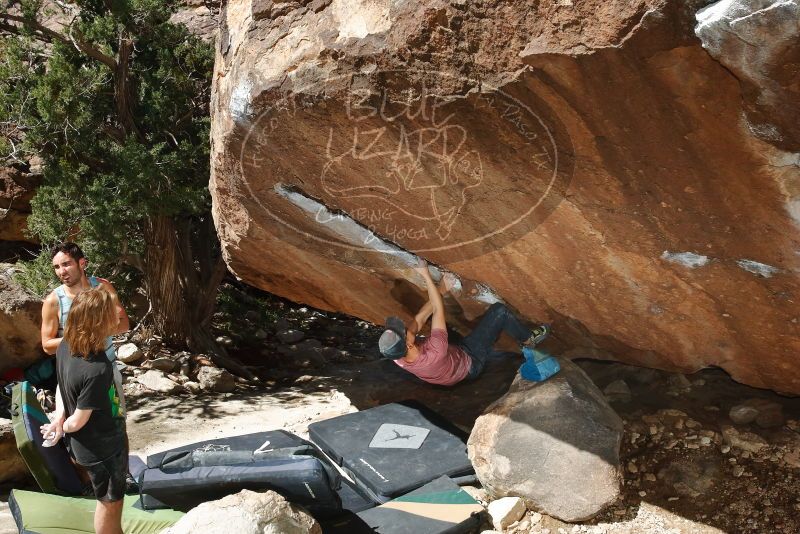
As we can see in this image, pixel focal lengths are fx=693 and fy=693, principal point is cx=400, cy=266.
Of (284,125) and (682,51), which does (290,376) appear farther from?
(682,51)

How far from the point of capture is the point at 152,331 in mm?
7855

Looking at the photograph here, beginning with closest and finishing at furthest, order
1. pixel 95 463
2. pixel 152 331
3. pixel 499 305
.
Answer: pixel 95 463, pixel 499 305, pixel 152 331

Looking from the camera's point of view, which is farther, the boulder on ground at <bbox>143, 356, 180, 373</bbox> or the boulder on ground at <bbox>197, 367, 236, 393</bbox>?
the boulder on ground at <bbox>143, 356, 180, 373</bbox>

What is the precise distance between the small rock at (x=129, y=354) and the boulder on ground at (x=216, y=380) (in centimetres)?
68

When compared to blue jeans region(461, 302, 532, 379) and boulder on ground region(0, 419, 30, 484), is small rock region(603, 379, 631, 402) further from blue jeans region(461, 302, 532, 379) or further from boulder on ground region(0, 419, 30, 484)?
boulder on ground region(0, 419, 30, 484)

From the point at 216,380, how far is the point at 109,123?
2901 millimetres

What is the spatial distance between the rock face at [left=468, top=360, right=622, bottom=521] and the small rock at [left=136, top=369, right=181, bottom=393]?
12.4 feet

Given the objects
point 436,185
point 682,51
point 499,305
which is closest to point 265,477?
point 436,185

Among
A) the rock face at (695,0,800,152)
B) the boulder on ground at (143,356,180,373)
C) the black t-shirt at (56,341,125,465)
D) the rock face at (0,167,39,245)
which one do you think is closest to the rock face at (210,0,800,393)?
the rock face at (695,0,800,152)

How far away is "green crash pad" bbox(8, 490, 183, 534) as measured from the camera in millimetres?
3326

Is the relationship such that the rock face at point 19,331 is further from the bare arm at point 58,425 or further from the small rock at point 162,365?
the bare arm at point 58,425

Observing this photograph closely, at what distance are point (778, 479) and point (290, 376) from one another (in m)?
5.76

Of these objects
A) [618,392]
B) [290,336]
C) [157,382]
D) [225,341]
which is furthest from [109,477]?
[290,336]

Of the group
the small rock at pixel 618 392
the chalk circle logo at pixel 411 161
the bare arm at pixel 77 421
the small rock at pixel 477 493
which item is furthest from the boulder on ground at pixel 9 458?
the small rock at pixel 618 392
